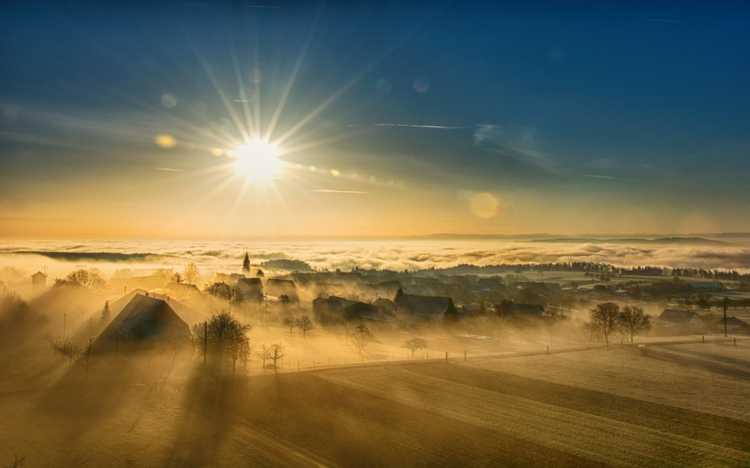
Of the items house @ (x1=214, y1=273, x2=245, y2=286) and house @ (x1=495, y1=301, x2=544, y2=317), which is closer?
house @ (x1=495, y1=301, x2=544, y2=317)

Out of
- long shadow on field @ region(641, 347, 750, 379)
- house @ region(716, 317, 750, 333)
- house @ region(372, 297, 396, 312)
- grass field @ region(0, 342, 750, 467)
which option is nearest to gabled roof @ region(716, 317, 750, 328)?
house @ region(716, 317, 750, 333)

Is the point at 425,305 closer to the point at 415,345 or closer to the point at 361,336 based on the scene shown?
the point at 361,336

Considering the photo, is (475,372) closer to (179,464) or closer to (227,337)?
(227,337)

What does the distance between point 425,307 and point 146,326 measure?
1979 inches

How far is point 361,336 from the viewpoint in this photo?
68.4 meters

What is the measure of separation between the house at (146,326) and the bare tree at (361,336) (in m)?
22.4

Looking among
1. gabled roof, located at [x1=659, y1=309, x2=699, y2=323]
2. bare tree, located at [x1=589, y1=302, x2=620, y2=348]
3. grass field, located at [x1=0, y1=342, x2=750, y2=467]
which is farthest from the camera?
gabled roof, located at [x1=659, y1=309, x2=699, y2=323]

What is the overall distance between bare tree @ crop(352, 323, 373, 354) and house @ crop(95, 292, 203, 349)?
2236 cm

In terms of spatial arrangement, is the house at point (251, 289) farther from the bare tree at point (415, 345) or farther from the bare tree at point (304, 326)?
the bare tree at point (415, 345)

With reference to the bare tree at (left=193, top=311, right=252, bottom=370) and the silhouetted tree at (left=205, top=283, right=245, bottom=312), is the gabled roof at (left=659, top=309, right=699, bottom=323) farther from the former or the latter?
the silhouetted tree at (left=205, top=283, right=245, bottom=312)

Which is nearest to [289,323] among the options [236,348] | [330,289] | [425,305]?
[425,305]

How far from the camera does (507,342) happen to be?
74562mm

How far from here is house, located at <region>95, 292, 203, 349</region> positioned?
5266cm

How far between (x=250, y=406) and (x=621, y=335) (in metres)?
62.2
